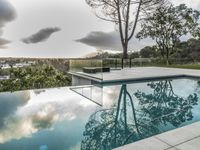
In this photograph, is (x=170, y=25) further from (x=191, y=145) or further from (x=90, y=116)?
(x=191, y=145)

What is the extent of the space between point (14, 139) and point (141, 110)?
3.26 m

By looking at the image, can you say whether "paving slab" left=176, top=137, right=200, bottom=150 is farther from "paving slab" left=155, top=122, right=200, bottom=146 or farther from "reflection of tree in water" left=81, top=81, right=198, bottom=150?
"reflection of tree in water" left=81, top=81, right=198, bottom=150

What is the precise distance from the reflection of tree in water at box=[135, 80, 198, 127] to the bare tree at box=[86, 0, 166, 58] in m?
8.85

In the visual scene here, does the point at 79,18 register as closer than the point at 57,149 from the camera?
No

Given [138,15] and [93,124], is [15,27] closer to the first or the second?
[93,124]

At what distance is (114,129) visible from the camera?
4082 millimetres

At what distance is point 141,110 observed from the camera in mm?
5254

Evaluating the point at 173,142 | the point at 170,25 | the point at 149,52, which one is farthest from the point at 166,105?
the point at 149,52

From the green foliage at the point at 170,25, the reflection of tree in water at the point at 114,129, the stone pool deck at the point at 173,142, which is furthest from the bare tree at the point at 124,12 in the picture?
the stone pool deck at the point at 173,142

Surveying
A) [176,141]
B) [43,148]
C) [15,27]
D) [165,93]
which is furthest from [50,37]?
[176,141]

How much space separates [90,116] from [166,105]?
2421 millimetres

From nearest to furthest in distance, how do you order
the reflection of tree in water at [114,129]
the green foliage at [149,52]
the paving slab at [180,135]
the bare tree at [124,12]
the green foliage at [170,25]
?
the paving slab at [180,135] → the reflection of tree in water at [114,129] → the bare tree at [124,12] → the green foliage at [170,25] → the green foliage at [149,52]

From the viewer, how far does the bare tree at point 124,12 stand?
15.6 metres

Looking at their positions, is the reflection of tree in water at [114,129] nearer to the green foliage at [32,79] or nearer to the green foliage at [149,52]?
the green foliage at [32,79]
